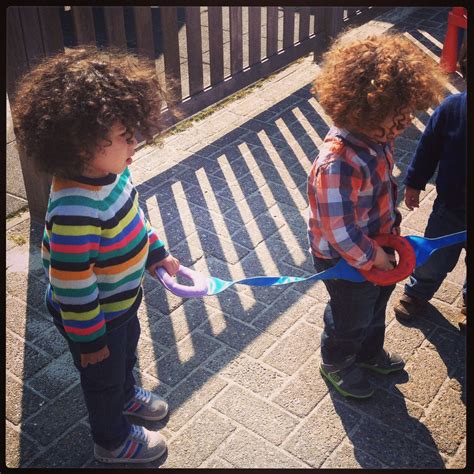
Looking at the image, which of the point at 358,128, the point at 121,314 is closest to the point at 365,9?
the point at 358,128

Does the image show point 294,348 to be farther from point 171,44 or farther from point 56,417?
point 171,44

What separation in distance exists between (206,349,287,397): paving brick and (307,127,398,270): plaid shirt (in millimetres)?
980

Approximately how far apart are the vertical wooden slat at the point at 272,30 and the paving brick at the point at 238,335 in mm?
3670

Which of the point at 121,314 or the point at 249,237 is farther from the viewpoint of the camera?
the point at 249,237

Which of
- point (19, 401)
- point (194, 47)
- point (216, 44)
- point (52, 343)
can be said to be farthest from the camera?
point (216, 44)

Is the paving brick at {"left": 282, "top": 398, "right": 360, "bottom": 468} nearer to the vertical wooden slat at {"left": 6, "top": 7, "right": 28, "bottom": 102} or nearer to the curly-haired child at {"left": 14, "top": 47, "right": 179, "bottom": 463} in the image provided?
the curly-haired child at {"left": 14, "top": 47, "right": 179, "bottom": 463}

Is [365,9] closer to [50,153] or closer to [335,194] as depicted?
[335,194]

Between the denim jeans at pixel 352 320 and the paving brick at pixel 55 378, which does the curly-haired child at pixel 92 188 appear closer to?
the paving brick at pixel 55 378

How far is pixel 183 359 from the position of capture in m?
3.63

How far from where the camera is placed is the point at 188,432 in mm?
3213

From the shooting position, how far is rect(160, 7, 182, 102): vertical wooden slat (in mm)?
5336

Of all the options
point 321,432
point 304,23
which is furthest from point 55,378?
point 304,23

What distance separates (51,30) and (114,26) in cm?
77
